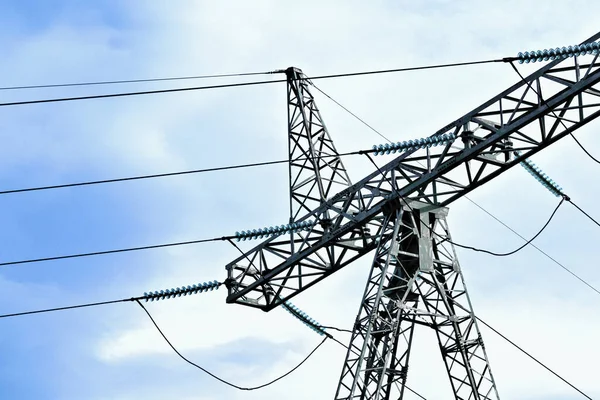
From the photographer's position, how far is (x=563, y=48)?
22.4 metres

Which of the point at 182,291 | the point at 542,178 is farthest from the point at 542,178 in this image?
the point at 182,291

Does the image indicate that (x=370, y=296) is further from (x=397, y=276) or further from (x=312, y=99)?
(x=312, y=99)

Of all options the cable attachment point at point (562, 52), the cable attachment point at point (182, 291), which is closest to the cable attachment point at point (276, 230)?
the cable attachment point at point (182, 291)

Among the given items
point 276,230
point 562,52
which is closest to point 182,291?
point 276,230

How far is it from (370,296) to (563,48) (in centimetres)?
677

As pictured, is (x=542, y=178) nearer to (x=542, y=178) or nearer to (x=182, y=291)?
(x=542, y=178)

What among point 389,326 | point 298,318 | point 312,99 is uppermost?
point 312,99

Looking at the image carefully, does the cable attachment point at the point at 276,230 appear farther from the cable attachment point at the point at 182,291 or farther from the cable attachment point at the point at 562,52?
the cable attachment point at the point at 562,52

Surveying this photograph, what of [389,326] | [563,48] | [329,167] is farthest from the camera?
[329,167]

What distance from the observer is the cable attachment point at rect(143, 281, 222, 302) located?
2669 cm

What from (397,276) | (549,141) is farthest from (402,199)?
(549,141)

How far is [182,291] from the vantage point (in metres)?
26.7

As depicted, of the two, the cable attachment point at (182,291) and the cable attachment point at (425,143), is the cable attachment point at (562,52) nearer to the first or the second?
the cable attachment point at (425,143)

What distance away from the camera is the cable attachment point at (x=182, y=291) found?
87.6ft
